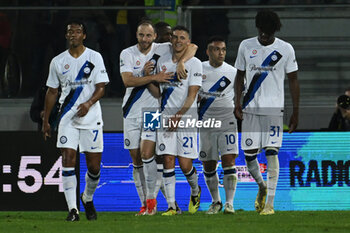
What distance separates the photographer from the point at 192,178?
1098 centimetres

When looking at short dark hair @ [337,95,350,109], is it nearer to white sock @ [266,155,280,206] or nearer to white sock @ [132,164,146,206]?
white sock @ [266,155,280,206]

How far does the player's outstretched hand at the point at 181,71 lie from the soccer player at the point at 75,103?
0.98 metres

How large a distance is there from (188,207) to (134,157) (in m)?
1.32

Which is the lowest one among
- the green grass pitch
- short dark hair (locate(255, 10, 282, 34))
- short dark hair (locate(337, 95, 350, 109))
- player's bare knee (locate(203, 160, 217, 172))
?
the green grass pitch

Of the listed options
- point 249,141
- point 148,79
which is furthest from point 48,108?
point 249,141

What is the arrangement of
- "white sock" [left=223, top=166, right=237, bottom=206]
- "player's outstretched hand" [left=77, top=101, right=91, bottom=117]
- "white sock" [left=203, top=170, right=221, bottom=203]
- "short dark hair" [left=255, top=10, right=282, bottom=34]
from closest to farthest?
"player's outstretched hand" [left=77, top=101, right=91, bottom=117], "short dark hair" [left=255, top=10, right=282, bottom=34], "white sock" [left=223, top=166, right=237, bottom=206], "white sock" [left=203, top=170, right=221, bottom=203]

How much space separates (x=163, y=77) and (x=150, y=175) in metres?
1.12

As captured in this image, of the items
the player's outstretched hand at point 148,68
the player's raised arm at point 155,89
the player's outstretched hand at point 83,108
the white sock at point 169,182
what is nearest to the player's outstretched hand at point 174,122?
the player's raised arm at point 155,89

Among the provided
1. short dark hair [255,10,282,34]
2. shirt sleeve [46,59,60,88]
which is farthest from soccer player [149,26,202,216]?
shirt sleeve [46,59,60,88]

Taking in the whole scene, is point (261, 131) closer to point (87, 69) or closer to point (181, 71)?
point (181, 71)

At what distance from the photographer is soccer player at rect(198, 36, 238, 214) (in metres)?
11.2

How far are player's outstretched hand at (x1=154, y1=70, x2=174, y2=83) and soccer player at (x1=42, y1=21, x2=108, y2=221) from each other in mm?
803

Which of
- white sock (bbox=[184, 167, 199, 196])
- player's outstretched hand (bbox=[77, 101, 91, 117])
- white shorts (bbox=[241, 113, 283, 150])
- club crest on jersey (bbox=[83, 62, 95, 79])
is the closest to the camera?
player's outstretched hand (bbox=[77, 101, 91, 117])

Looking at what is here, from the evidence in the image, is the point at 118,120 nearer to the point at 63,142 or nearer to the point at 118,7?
the point at 118,7
